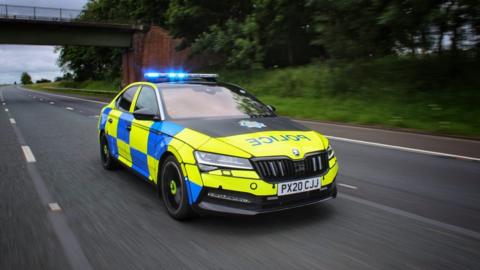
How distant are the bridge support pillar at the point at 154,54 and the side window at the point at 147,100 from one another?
3379 centimetres

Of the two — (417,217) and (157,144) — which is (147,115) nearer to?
(157,144)

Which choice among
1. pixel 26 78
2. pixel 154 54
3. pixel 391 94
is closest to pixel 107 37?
pixel 154 54

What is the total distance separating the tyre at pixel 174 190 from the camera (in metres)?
4.49

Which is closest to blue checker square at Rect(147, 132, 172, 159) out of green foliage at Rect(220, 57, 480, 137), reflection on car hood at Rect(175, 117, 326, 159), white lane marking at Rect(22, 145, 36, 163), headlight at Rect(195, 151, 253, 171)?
reflection on car hood at Rect(175, 117, 326, 159)

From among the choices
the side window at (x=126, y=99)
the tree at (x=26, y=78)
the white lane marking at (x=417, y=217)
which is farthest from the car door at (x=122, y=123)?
the tree at (x=26, y=78)

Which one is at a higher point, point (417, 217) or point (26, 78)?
point (26, 78)

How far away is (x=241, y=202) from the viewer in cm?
419

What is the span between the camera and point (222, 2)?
34.4 metres

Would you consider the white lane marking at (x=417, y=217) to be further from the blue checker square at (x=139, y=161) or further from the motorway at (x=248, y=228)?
the blue checker square at (x=139, y=161)

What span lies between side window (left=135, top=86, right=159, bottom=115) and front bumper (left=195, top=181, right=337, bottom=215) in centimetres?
154

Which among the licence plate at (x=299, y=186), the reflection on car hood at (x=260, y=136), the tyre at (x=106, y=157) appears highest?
the reflection on car hood at (x=260, y=136)

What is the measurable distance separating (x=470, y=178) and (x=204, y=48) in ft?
87.6

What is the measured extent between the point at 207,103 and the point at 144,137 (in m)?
0.87

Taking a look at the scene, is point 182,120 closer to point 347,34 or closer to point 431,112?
point 431,112
